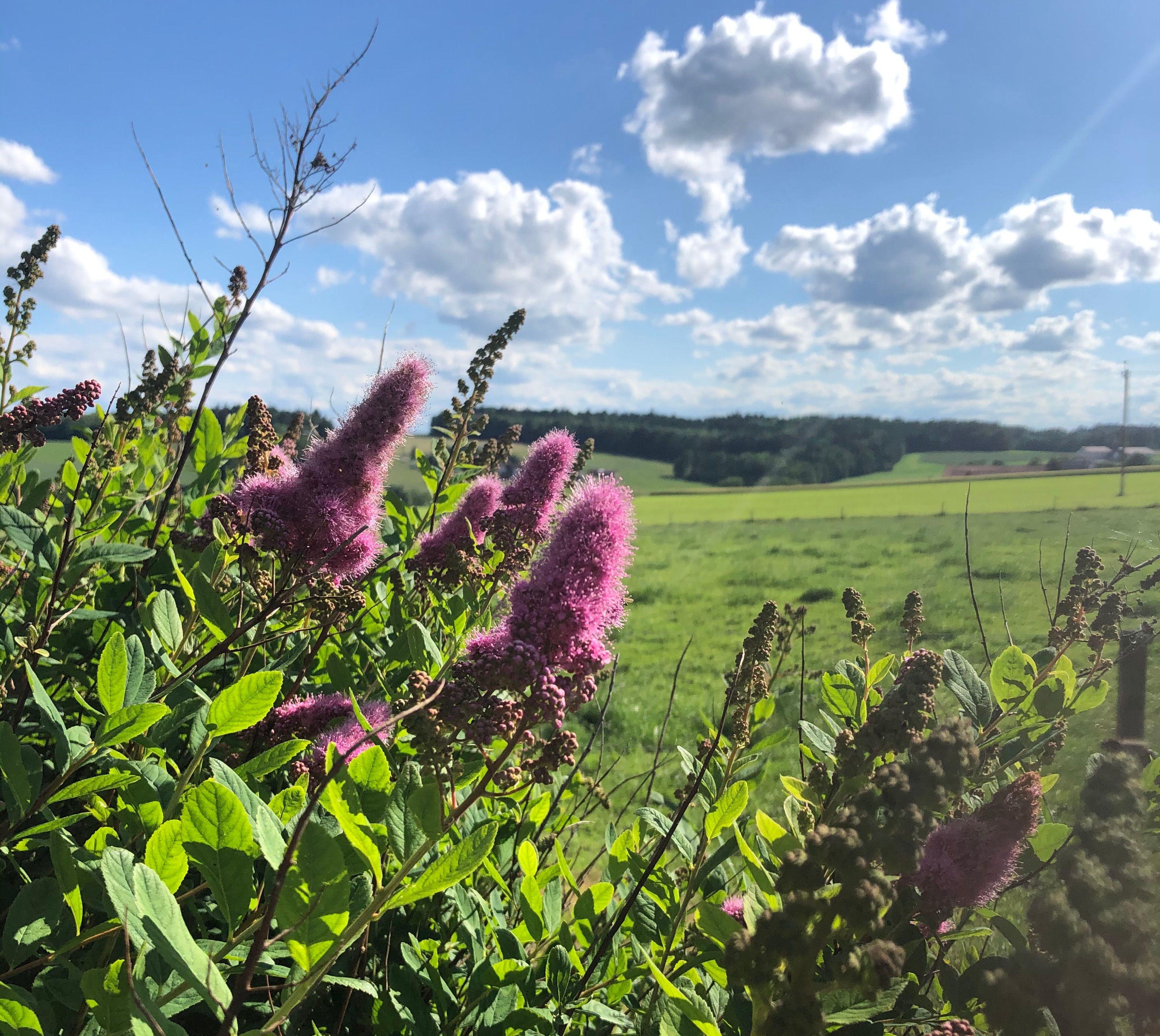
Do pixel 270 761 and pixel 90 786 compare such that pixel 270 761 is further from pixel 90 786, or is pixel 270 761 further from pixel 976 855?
pixel 976 855

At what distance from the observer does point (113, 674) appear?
1099mm

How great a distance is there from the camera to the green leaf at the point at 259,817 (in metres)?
0.80

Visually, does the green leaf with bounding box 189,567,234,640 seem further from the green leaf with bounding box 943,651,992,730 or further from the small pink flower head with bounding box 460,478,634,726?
the green leaf with bounding box 943,651,992,730

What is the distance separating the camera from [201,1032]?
1410 millimetres

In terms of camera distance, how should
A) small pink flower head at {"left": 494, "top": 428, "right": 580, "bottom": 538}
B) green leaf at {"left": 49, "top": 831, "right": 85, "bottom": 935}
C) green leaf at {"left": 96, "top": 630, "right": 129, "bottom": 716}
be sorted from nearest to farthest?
green leaf at {"left": 49, "top": 831, "right": 85, "bottom": 935} < green leaf at {"left": 96, "top": 630, "right": 129, "bottom": 716} < small pink flower head at {"left": 494, "top": 428, "right": 580, "bottom": 538}

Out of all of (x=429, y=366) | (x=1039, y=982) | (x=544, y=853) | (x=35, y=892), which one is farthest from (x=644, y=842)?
(x=429, y=366)

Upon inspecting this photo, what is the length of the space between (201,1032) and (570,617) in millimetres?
1103

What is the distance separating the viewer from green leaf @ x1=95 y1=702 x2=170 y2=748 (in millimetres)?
1055

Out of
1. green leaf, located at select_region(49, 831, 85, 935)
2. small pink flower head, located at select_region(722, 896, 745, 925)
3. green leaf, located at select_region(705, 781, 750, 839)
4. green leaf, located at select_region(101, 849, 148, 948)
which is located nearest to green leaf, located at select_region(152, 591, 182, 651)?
green leaf, located at select_region(49, 831, 85, 935)

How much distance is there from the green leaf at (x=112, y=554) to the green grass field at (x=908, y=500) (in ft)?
4.24

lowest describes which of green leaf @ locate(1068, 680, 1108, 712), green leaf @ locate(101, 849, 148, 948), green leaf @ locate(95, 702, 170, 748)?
green leaf @ locate(1068, 680, 1108, 712)

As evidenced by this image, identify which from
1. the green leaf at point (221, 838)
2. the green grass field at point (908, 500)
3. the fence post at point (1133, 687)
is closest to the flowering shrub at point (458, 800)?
the green leaf at point (221, 838)

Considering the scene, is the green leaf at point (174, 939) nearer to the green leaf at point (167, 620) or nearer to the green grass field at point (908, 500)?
the green leaf at point (167, 620)

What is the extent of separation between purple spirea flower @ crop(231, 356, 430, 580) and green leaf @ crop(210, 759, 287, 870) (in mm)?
966
